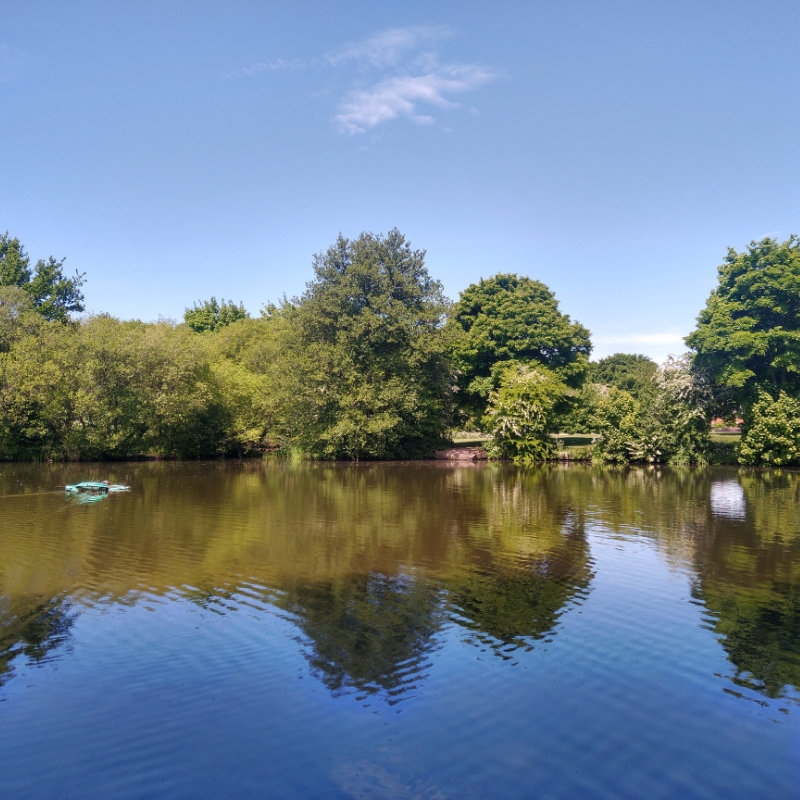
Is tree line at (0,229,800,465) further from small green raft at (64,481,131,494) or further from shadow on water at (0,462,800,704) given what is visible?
small green raft at (64,481,131,494)

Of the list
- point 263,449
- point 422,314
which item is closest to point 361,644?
point 422,314

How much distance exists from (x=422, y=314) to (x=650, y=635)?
40.2 meters

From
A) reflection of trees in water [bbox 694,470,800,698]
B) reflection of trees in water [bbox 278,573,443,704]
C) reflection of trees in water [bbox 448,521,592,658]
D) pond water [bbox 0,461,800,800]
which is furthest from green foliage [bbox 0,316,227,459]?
reflection of trees in water [bbox 694,470,800,698]

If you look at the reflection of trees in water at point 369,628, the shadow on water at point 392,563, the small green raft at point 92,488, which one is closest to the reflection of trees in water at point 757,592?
the shadow on water at point 392,563

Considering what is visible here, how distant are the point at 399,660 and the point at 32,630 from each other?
6271mm

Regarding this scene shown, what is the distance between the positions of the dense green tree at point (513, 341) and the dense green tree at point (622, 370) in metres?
26.6

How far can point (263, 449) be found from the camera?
186 ft

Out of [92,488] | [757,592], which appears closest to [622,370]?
[92,488]

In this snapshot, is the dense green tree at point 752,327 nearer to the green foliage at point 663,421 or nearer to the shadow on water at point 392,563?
the green foliage at point 663,421

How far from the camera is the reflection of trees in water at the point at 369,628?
8602mm

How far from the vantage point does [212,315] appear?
8981cm

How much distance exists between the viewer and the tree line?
4269 cm

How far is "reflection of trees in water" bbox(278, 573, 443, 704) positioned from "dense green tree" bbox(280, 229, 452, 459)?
110ft

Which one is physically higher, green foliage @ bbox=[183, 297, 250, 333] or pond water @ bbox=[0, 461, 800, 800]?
green foliage @ bbox=[183, 297, 250, 333]
